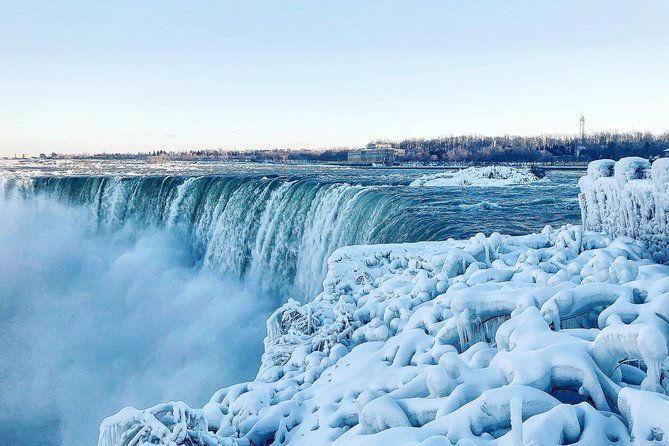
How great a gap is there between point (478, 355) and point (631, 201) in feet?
9.37

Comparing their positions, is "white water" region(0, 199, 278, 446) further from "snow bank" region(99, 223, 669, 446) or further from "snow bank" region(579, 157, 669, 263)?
"snow bank" region(579, 157, 669, 263)

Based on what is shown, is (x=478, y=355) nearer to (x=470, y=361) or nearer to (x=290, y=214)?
(x=470, y=361)

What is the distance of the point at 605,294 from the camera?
170 inches

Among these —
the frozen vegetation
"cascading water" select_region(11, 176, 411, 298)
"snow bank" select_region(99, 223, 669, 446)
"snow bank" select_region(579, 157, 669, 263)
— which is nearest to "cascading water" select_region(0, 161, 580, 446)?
"cascading water" select_region(11, 176, 411, 298)

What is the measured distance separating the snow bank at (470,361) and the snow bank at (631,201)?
0.22 metres

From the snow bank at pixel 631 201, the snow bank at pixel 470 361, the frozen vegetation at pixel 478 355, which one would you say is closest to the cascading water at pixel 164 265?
the snow bank at pixel 631 201

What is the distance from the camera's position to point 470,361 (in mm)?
4137

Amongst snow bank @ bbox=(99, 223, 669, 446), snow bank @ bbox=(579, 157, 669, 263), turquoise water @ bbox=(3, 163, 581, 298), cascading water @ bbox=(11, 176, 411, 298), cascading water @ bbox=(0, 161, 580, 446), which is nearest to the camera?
snow bank @ bbox=(99, 223, 669, 446)

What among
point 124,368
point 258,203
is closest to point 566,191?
point 258,203

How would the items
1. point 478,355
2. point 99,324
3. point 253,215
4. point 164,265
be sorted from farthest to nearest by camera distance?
point 164,265 < point 253,215 < point 99,324 < point 478,355

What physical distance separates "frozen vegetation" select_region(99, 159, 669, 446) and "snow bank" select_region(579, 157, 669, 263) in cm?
2

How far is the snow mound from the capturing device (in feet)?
106

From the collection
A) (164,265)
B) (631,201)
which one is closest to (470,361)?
(631,201)

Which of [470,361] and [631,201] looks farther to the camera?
[631,201]
